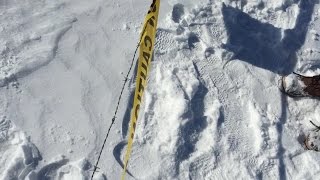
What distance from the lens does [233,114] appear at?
6113 millimetres

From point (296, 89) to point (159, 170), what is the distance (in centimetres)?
225

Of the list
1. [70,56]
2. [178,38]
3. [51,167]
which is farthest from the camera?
[178,38]

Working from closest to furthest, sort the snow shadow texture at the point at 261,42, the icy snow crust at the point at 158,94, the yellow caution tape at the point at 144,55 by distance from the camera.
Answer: the yellow caution tape at the point at 144,55 < the icy snow crust at the point at 158,94 < the snow shadow texture at the point at 261,42

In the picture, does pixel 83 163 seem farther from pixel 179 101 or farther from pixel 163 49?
pixel 163 49

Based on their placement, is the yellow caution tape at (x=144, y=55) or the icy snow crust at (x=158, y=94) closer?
the yellow caution tape at (x=144, y=55)

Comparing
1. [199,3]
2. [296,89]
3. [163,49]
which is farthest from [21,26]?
[296,89]

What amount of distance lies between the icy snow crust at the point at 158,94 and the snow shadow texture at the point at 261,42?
17mm

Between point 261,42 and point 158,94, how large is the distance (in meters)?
1.91

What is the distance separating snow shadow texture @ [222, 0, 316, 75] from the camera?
6672 mm

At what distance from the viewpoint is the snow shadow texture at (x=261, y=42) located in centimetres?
667

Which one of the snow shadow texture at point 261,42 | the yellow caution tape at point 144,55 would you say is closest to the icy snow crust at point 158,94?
the snow shadow texture at point 261,42

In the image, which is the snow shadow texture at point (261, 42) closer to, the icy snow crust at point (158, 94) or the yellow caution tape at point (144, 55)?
the icy snow crust at point (158, 94)

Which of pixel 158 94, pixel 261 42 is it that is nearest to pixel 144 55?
pixel 158 94

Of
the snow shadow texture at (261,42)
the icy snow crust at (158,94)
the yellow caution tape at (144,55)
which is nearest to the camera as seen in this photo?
the yellow caution tape at (144,55)
